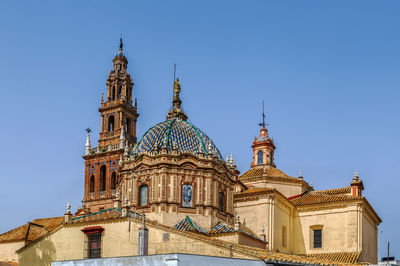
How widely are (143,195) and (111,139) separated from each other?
3549cm

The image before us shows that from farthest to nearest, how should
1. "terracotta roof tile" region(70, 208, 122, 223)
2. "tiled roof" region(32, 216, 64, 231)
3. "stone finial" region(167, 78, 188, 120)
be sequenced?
"tiled roof" region(32, 216, 64, 231) < "stone finial" region(167, 78, 188, 120) < "terracotta roof tile" region(70, 208, 122, 223)

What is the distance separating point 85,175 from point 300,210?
3326 cm

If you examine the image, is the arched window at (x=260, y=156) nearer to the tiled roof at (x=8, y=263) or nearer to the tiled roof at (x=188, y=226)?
the tiled roof at (x=188, y=226)

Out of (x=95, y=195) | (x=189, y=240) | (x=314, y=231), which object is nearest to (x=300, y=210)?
(x=314, y=231)

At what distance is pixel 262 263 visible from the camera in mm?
29047

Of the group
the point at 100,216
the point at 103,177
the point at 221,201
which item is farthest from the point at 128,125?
the point at 100,216

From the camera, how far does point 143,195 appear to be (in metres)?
43.3

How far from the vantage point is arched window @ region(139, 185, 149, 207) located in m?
43.1

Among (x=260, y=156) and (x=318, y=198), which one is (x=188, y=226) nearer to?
(x=318, y=198)

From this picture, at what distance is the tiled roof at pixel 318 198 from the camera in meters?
48.6

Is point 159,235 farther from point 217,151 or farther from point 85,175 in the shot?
point 85,175

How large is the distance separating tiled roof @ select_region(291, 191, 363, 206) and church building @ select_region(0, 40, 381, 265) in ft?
0.25

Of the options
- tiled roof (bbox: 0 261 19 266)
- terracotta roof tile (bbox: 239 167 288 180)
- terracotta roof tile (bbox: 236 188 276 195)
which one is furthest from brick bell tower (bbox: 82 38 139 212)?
tiled roof (bbox: 0 261 19 266)

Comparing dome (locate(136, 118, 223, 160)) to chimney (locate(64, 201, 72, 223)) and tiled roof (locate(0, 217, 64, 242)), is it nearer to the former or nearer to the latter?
chimney (locate(64, 201, 72, 223))
